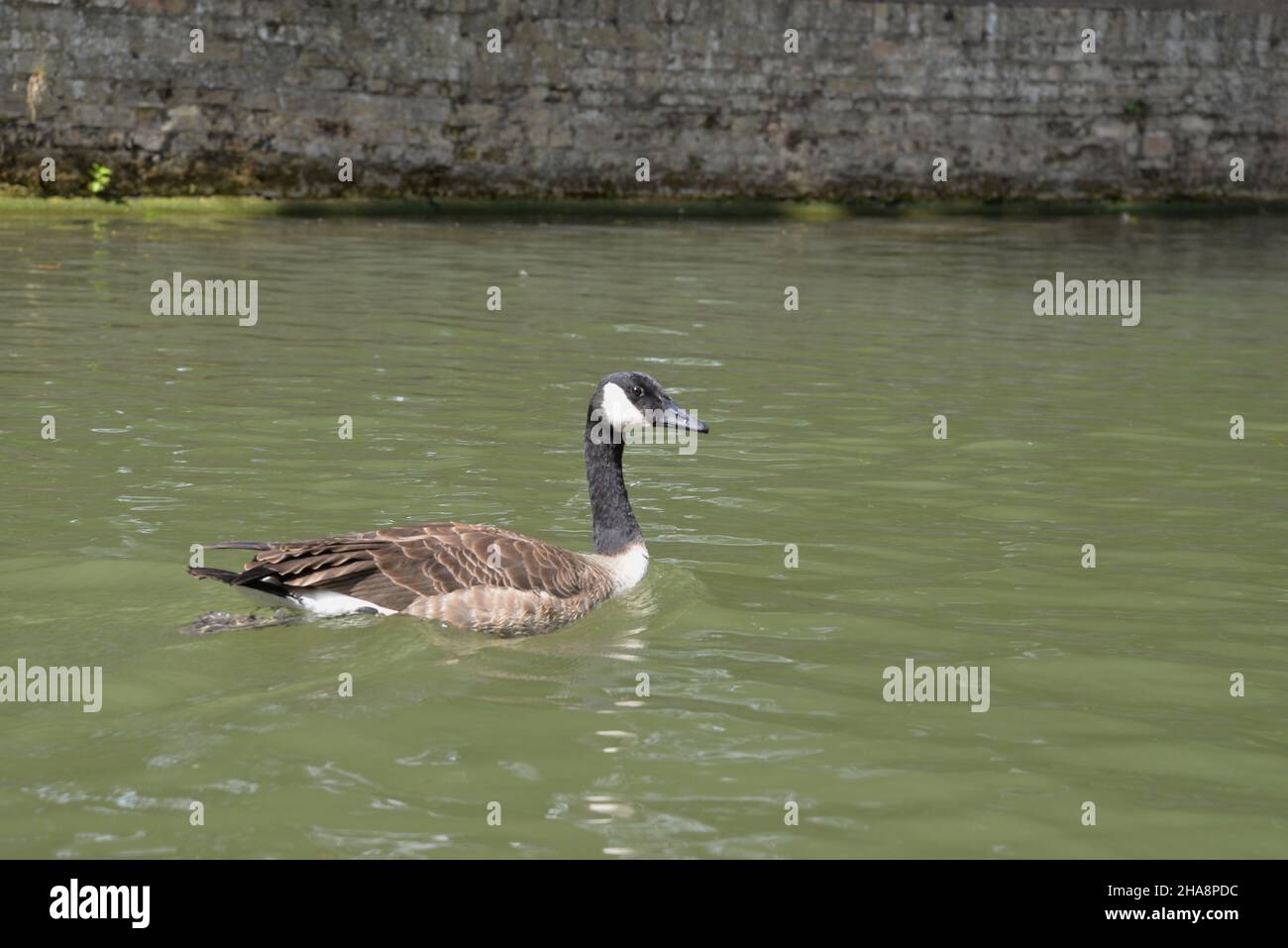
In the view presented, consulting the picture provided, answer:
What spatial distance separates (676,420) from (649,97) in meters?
16.1

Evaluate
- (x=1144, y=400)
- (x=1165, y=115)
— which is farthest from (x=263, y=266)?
(x=1165, y=115)

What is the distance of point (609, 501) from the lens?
7.12m

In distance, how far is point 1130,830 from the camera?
4.62m

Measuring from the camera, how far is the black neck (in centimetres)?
704

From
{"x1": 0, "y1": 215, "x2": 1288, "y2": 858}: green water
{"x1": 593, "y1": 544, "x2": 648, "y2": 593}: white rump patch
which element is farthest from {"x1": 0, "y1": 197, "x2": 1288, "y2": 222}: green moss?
{"x1": 593, "y1": 544, "x2": 648, "y2": 593}: white rump patch

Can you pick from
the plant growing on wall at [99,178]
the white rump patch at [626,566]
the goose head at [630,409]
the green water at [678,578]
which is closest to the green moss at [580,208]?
the plant growing on wall at [99,178]

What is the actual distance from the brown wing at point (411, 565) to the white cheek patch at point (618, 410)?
0.93m

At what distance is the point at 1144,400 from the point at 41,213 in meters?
13.6

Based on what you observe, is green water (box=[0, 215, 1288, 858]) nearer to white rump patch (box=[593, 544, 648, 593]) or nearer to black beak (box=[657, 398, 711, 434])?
white rump patch (box=[593, 544, 648, 593])

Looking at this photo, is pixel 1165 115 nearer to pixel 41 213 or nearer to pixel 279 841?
pixel 41 213

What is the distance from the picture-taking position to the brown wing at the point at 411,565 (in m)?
6.09
